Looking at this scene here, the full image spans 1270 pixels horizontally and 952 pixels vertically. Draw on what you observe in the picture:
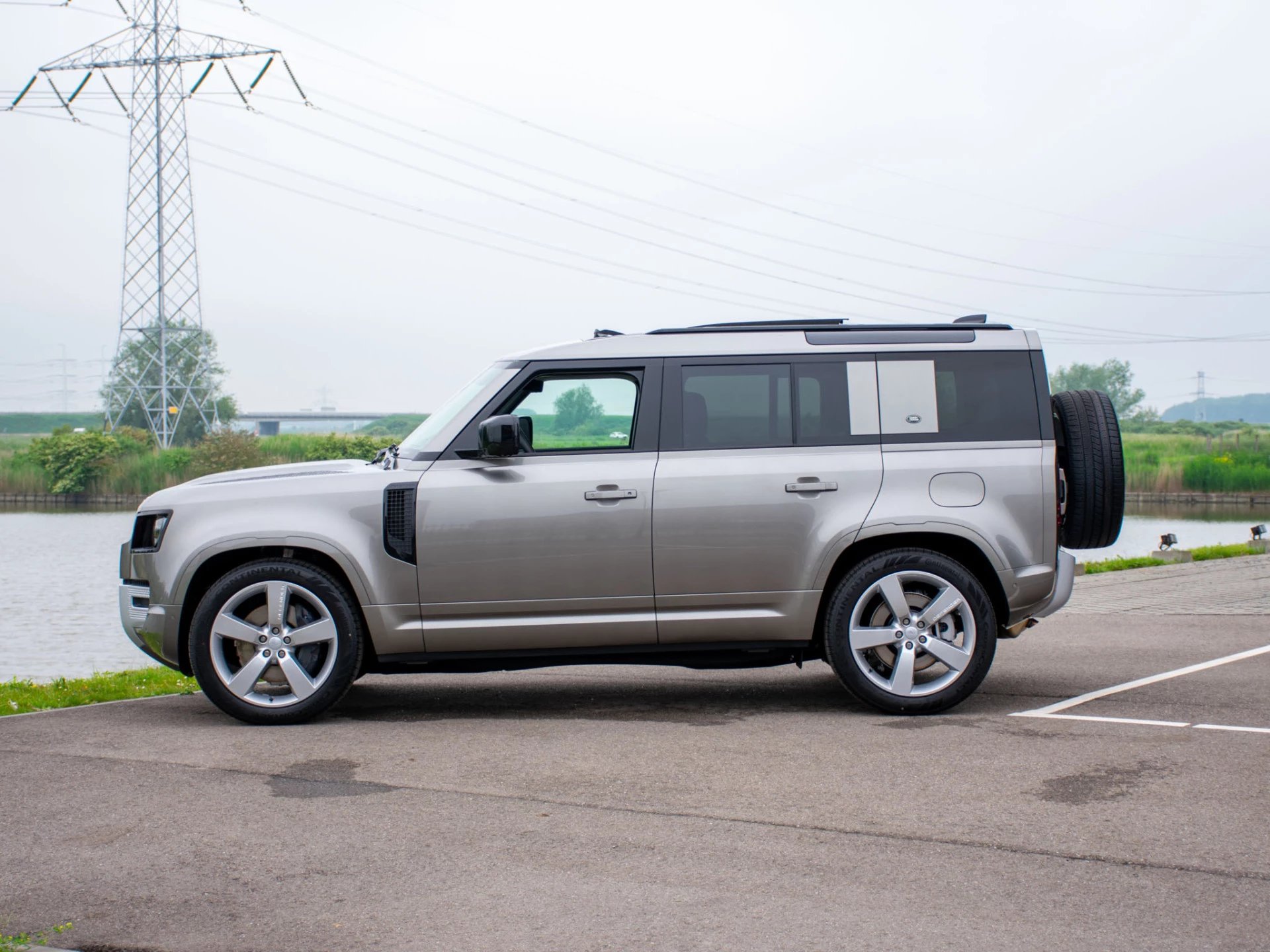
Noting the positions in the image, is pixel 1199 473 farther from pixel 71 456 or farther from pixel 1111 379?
pixel 1111 379

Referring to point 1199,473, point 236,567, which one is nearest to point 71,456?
point 1199,473

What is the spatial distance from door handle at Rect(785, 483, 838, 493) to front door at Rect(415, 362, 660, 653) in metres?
0.74

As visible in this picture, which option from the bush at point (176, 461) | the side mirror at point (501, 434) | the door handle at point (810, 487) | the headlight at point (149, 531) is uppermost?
the bush at point (176, 461)

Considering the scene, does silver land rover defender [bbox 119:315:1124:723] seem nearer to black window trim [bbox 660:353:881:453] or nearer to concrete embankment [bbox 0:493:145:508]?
black window trim [bbox 660:353:881:453]

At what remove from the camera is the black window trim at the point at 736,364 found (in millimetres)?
7039

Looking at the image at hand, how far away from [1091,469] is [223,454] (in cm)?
4668

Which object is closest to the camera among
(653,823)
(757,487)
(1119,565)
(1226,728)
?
(653,823)

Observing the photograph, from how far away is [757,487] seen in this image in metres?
6.94

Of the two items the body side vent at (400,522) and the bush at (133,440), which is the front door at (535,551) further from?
the bush at (133,440)

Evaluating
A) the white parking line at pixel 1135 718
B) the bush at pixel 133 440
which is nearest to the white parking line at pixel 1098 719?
the white parking line at pixel 1135 718

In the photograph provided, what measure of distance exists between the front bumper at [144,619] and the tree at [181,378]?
45.3 m

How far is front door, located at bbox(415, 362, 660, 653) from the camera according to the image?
6.86 meters

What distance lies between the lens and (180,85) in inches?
1858

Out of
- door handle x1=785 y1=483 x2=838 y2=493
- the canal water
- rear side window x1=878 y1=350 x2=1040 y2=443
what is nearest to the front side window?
door handle x1=785 y1=483 x2=838 y2=493
